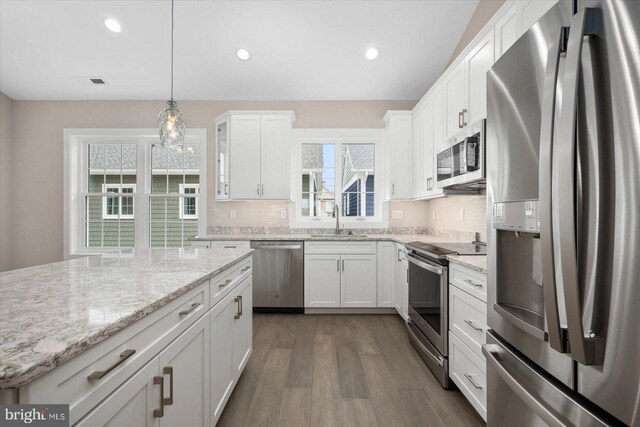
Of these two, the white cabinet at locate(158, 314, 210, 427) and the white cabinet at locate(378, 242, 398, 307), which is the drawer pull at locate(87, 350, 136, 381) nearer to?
the white cabinet at locate(158, 314, 210, 427)

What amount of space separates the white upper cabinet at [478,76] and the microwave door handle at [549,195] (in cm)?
137

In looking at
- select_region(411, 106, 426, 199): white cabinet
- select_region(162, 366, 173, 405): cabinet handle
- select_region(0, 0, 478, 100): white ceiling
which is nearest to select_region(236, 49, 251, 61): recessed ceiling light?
select_region(0, 0, 478, 100): white ceiling

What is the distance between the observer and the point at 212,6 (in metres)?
2.87

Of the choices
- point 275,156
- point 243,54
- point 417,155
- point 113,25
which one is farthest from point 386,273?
point 113,25

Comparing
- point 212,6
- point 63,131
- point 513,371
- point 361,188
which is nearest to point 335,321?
point 361,188

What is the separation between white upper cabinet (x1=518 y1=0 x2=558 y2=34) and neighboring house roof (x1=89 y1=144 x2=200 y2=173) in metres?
3.84

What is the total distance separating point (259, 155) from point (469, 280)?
9.33ft

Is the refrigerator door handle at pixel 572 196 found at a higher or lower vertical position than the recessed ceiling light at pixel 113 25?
lower

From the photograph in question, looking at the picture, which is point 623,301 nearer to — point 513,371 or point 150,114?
point 513,371

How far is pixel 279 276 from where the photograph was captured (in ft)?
11.1

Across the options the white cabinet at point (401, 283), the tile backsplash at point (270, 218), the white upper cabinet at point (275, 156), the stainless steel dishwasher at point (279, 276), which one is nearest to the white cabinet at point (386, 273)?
the white cabinet at point (401, 283)

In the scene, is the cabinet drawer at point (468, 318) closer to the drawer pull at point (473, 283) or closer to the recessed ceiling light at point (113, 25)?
the drawer pull at point (473, 283)

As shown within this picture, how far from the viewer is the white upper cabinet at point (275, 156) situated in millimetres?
3664

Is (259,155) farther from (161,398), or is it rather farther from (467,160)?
(161,398)
